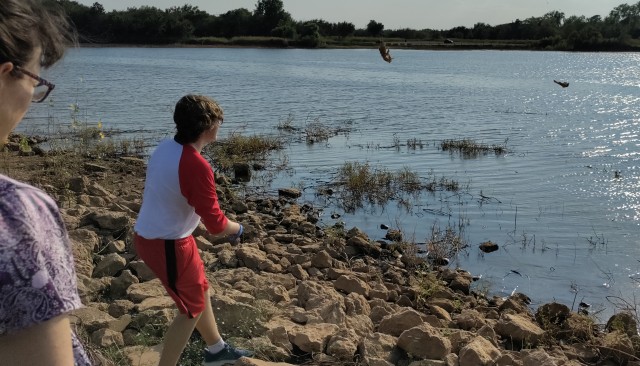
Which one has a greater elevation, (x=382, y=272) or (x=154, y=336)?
(x=154, y=336)

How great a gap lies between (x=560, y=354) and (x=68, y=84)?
28682 mm

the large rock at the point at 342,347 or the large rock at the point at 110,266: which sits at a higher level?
the large rock at the point at 110,266

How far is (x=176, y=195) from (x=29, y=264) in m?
2.51

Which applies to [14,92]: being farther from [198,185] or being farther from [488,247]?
[488,247]

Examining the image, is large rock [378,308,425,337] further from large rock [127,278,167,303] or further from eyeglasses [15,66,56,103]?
eyeglasses [15,66,56,103]

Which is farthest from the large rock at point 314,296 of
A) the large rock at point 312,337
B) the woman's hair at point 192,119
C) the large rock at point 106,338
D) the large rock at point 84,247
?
the woman's hair at point 192,119

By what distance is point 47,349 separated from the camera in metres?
1.09

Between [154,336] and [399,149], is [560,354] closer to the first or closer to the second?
[154,336]

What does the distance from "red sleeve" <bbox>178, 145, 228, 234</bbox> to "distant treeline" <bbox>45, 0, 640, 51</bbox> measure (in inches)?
2510

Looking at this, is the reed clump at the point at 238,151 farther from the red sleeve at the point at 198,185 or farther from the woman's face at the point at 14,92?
the woman's face at the point at 14,92

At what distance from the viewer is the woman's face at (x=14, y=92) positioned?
117 centimetres

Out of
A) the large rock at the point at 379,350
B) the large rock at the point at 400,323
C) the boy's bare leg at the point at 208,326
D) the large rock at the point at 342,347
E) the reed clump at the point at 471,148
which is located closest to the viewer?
the boy's bare leg at the point at 208,326

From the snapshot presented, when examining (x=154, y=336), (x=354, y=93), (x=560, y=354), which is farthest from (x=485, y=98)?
(x=154, y=336)

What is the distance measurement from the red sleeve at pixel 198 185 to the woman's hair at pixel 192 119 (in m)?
0.09
